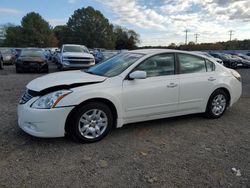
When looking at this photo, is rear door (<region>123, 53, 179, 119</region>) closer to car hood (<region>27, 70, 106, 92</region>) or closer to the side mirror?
the side mirror

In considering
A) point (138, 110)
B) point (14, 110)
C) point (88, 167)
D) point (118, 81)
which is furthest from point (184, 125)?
point (14, 110)

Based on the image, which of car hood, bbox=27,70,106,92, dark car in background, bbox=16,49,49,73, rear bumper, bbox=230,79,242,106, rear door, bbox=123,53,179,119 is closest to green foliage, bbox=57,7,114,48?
dark car in background, bbox=16,49,49,73

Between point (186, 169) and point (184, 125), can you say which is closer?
point (186, 169)

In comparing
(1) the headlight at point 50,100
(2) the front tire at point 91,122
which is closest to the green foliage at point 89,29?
(2) the front tire at point 91,122

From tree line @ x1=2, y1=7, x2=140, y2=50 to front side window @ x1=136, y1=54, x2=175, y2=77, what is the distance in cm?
7514

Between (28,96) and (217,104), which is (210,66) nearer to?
(217,104)

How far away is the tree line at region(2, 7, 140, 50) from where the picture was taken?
76938 millimetres

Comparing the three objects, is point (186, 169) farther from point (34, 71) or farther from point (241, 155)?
point (34, 71)

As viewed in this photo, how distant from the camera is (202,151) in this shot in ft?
13.0

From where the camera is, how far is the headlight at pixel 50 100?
3.85 m

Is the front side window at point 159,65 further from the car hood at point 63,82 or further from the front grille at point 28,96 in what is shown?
the front grille at point 28,96

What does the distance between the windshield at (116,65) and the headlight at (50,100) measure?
1.01 m

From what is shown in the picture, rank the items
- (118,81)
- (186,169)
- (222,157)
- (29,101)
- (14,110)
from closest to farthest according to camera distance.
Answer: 1. (186,169)
2. (222,157)
3. (29,101)
4. (118,81)
5. (14,110)

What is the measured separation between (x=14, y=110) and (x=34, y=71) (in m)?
9.87
